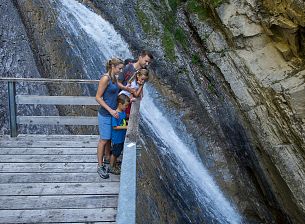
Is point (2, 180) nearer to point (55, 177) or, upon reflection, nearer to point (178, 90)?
point (55, 177)

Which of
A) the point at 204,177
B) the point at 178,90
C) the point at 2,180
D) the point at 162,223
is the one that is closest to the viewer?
the point at 2,180

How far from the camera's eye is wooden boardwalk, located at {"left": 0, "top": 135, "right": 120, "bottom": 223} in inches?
201

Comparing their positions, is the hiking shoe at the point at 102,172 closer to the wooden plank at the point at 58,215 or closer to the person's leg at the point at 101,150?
the person's leg at the point at 101,150

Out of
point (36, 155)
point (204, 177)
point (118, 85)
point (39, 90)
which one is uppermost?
point (118, 85)

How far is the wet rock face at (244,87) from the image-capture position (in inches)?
451

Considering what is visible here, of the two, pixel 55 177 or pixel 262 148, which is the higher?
pixel 55 177

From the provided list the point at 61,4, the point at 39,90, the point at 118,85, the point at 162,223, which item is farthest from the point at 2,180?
the point at 61,4

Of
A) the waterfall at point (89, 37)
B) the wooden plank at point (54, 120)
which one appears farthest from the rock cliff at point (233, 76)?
the wooden plank at point (54, 120)

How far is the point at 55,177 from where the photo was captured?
238 inches

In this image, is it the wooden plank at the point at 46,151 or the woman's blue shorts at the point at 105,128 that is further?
the wooden plank at the point at 46,151

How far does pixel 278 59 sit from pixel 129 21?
4973 mm

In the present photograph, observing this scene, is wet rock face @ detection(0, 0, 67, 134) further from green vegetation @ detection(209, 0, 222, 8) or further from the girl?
green vegetation @ detection(209, 0, 222, 8)

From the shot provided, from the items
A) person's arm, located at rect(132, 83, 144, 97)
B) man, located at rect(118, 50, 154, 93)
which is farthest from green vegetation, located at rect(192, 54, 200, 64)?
person's arm, located at rect(132, 83, 144, 97)

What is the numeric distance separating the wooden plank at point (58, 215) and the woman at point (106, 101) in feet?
3.00
